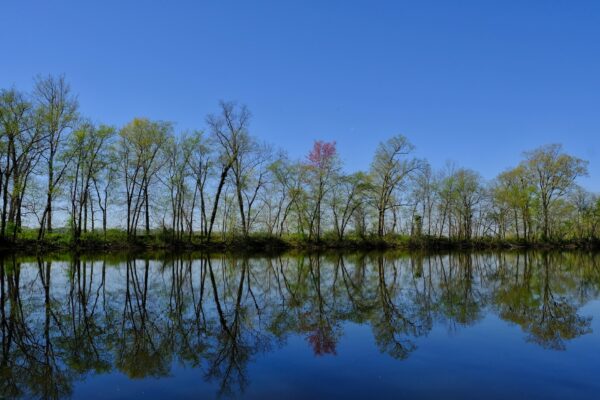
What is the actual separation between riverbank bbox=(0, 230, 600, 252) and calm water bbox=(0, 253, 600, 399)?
2476 cm

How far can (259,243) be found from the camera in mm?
44594

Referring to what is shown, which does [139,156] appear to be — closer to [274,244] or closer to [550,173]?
[274,244]

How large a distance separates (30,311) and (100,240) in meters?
30.9

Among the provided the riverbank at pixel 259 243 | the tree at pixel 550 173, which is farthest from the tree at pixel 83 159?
the tree at pixel 550 173

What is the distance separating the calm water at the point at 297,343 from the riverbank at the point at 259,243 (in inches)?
975

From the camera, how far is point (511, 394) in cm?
505

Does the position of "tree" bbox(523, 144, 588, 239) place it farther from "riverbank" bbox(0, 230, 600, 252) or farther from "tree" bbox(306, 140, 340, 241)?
"tree" bbox(306, 140, 340, 241)

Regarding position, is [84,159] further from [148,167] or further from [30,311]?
[30,311]

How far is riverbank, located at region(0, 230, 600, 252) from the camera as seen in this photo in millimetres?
35469

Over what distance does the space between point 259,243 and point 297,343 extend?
1478 inches

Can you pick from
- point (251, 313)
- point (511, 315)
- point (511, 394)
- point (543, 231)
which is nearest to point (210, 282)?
point (251, 313)

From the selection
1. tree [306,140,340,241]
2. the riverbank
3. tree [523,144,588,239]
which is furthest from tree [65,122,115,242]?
tree [523,144,588,239]

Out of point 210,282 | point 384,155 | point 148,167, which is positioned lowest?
point 210,282

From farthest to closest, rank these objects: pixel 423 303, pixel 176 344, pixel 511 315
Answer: pixel 423 303 → pixel 511 315 → pixel 176 344
